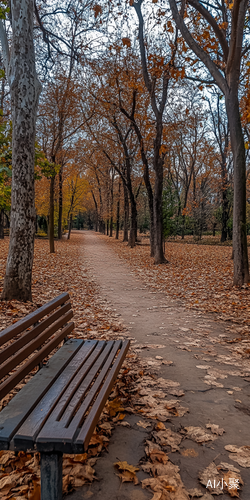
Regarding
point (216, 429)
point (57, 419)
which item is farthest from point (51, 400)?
point (216, 429)

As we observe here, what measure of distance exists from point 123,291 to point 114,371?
5620 millimetres

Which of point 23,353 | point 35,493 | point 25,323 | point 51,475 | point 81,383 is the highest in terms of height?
point 25,323

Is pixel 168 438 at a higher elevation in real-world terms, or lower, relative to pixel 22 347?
lower

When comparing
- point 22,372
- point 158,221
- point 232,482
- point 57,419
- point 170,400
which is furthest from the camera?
point 158,221

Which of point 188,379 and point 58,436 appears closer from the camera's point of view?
point 58,436

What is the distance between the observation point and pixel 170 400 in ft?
9.95

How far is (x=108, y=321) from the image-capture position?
5.58m

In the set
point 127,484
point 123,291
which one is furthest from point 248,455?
point 123,291

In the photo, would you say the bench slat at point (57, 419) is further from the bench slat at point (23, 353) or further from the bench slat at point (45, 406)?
the bench slat at point (23, 353)

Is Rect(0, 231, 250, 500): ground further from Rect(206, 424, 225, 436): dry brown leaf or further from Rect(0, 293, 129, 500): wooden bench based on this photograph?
Rect(0, 293, 129, 500): wooden bench

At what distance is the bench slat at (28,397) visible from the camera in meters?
1.79

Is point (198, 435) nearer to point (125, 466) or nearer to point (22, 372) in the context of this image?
point (125, 466)

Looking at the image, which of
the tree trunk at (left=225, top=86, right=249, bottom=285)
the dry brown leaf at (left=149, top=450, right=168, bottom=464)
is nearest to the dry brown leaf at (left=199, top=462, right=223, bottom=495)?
the dry brown leaf at (left=149, top=450, right=168, bottom=464)

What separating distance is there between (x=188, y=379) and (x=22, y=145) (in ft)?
16.5
